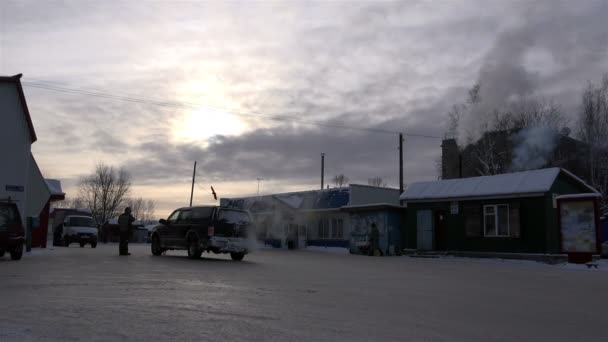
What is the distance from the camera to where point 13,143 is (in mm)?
23266

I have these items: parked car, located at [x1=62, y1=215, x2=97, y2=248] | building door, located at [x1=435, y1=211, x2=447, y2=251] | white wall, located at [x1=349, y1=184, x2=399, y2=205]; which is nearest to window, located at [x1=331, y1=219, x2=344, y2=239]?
white wall, located at [x1=349, y1=184, x2=399, y2=205]

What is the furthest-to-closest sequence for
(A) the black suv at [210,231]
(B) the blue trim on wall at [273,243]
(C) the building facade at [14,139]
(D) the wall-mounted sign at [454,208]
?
(B) the blue trim on wall at [273,243], (D) the wall-mounted sign at [454,208], (C) the building facade at [14,139], (A) the black suv at [210,231]

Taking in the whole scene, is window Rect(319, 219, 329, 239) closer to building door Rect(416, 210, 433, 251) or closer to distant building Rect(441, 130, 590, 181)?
building door Rect(416, 210, 433, 251)

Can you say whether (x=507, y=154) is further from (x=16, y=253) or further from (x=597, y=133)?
(x=16, y=253)

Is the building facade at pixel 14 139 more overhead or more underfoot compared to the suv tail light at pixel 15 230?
more overhead

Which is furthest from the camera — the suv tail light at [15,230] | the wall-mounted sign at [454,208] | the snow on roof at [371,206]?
the snow on roof at [371,206]

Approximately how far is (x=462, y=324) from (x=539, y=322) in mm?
1258

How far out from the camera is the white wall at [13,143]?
2291 cm

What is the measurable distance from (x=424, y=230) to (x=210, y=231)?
15853mm

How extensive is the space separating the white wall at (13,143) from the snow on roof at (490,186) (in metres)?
19.7

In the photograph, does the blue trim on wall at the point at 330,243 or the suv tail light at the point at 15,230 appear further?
the blue trim on wall at the point at 330,243

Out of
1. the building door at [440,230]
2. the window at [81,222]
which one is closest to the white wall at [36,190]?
the window at [81,222]

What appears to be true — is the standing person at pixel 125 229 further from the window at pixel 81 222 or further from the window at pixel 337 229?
the window at pixel 337 229

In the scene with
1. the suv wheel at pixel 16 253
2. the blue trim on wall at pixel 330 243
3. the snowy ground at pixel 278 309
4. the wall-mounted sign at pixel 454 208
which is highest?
the wall-mounted sign at pixel 454 208
